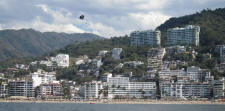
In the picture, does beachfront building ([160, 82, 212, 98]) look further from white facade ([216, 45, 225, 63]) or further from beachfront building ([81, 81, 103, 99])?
white facade ([216, 45, 225, 63])

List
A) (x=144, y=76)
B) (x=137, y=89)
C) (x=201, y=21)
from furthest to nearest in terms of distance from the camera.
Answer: (x=201, y=21), (x=144, y=76), (x=137, y=89)

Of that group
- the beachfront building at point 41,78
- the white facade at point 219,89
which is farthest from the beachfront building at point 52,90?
the white facade at point 219,89

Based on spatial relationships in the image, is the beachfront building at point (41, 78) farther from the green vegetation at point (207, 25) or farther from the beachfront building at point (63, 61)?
the green vegetation at point (207, 25)

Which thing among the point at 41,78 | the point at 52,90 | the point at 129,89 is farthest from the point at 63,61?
the point at 129,89

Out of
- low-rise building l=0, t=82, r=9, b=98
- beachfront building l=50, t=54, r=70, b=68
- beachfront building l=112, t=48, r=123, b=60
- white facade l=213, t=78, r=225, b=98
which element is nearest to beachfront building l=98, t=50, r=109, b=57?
beachfront building l=112, t=48, r=123, b=60

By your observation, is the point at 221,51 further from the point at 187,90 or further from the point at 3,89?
the point at 3,89

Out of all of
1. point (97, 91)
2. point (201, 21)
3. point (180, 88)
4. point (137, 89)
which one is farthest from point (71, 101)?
point (201, 21)

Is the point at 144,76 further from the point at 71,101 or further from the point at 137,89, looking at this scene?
the point at 71,101
